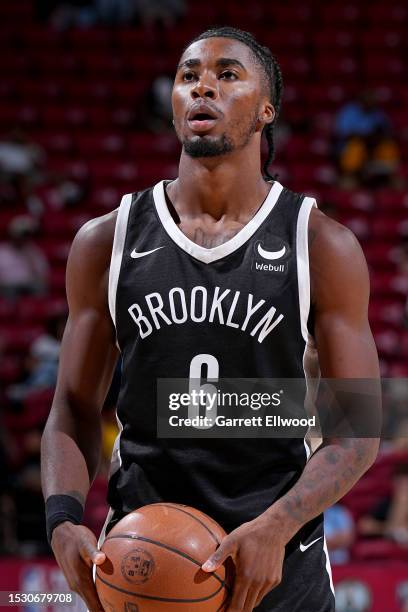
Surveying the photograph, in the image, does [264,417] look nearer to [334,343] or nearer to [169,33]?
[334,343]

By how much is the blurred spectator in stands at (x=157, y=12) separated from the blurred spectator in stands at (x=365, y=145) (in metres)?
2.51

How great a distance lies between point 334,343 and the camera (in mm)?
2738

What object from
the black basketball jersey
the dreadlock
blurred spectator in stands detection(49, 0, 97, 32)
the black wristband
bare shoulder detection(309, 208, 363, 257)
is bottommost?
the black wristband

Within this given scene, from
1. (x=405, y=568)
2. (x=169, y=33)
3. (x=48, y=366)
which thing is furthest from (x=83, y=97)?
(x=405, y=568)

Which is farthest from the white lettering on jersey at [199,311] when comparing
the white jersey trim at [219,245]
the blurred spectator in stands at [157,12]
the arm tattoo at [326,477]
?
the blurred spectator in stands at [157,12]

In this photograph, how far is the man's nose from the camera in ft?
9.24

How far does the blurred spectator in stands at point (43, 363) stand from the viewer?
7.71m

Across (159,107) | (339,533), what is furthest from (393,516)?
(159,107)

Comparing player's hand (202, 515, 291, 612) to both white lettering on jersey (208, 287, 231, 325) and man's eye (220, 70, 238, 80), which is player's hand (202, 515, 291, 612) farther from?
man's eye (220, 70, 238, 80)

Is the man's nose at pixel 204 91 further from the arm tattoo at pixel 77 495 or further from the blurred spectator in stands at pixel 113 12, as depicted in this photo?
the blurred spectator in stands at pixel 113 12

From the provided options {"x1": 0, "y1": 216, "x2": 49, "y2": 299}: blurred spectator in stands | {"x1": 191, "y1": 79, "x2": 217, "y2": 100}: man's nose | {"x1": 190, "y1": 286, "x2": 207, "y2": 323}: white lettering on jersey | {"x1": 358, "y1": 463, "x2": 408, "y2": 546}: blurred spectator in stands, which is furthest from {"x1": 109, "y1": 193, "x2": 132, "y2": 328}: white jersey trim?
{"x1": 0, "y1": 216, "x2": 49, "y2": 299}: blurred spectator in stands

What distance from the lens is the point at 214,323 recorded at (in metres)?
2.73

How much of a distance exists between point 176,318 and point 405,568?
12.5 ft

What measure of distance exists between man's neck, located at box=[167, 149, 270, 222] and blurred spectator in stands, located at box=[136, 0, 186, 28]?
33.1ft
